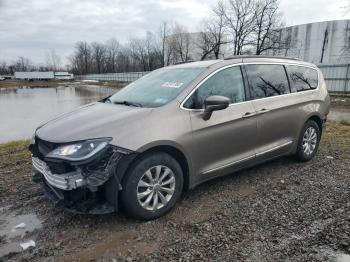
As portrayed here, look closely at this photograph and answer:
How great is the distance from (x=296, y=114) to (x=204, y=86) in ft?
6.48

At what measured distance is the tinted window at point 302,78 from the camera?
525 cm

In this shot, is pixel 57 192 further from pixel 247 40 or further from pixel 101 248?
pixel 247 40

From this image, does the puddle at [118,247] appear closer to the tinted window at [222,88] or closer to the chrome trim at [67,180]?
the chrome trim at [67,180]

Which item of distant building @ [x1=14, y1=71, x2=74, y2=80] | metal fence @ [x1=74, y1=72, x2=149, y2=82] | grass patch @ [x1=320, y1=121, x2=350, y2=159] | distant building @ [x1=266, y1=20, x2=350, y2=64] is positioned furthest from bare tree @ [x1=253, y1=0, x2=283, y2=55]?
distant building @ [x1=14, y1=71, x2=74, y2=80]

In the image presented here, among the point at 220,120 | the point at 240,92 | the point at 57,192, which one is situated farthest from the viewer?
the point at 240,92

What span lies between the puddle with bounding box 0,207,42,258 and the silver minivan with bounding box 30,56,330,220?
43 centimetres

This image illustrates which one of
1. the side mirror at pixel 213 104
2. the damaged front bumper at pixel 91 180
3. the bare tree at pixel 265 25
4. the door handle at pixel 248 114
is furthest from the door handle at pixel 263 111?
the bare tree at pixel 265 25

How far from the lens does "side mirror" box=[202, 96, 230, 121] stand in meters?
3.68

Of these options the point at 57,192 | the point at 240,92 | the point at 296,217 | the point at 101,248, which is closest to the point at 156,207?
the point at 101,248

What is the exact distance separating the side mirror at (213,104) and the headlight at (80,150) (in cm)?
125

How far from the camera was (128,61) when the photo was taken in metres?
88.9

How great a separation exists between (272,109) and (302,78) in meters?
1.24

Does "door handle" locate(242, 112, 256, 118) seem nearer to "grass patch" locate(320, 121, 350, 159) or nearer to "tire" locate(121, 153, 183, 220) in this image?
"tire" locate(121, 153, 183, 220)

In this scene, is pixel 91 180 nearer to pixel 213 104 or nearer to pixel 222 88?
pixel 213 104
